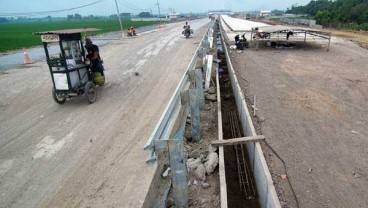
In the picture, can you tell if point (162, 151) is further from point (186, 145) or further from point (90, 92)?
point (90, 92)

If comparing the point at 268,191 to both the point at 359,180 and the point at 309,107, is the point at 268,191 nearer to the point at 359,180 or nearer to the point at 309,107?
the point at 359,180

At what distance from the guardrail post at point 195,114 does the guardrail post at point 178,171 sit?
2.74 metres

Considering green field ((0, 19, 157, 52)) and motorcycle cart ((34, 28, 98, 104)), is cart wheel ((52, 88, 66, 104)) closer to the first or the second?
motorcycle cart ((34, 28, 98, 104))

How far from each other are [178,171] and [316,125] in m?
5.43

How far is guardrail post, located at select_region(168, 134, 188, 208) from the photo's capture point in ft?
13.8

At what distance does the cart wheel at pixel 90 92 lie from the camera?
Answer: 9781 millimetres

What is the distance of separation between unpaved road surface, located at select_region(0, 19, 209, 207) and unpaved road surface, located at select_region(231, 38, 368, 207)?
3.03m

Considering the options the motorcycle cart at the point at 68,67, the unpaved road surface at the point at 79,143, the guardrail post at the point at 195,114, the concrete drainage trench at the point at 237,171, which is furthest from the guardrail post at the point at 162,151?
the motorcycle cart at the point at 68,67

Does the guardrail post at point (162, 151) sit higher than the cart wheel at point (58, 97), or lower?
higher

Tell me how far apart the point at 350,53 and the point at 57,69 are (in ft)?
62.8

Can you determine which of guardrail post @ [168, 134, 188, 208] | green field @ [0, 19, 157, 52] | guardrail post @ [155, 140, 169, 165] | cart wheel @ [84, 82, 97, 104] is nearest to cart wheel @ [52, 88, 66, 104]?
cart wheel @ [84, 82, 97, 104]

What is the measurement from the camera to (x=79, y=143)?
24.1ft

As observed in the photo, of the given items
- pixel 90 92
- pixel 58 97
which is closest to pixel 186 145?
pixel 90 92

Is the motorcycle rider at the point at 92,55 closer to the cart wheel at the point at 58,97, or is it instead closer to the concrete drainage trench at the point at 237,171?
the cart wheel at the point at 58,97
